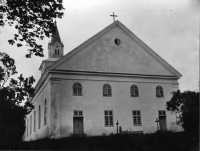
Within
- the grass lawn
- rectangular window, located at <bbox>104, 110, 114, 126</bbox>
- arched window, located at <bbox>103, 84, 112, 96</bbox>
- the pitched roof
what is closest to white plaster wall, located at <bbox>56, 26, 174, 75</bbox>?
the pitched roof

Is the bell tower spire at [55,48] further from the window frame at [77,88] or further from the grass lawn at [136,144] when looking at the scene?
the grass lawn at [136,144]

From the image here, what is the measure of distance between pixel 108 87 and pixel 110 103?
5.35ft

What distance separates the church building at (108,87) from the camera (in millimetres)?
25000

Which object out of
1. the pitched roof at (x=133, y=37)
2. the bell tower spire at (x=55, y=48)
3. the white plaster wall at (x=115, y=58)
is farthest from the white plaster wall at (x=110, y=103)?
the bell tower spire at (x=55, y=48)

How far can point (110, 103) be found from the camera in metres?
26.3

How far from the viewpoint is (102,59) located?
2722 cm

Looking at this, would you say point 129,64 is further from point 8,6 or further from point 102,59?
point 8,6

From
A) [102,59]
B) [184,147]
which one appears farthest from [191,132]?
[102,59]

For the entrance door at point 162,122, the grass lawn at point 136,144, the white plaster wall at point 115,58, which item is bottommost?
the grass lawn at point 136,144

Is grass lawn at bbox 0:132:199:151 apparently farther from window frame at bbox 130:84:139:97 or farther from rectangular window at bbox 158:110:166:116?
rectangular window at bbox 158:110:166:116

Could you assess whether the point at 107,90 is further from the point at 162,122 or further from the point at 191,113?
the point at 191,113

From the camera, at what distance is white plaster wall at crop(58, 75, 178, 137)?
82.2 ft

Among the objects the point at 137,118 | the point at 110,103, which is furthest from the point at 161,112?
the point at 110,103

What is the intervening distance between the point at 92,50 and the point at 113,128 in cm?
786
